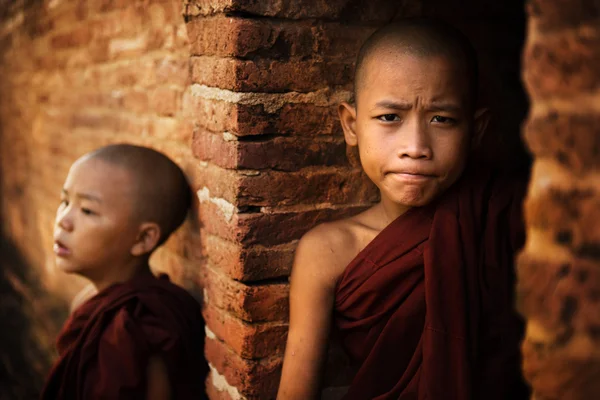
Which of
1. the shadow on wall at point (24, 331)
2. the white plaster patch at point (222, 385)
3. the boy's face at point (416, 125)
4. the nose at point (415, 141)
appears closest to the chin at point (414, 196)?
the boy's face at point (416, 125)

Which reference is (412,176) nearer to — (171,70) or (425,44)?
(425,44)

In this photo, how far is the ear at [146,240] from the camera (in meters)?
2.44

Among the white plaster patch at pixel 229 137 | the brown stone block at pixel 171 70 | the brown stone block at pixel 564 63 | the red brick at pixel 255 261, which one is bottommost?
the red brick at pixel 255 261

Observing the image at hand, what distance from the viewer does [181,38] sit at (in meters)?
2.42

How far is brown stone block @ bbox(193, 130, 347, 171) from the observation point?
1.91 meters

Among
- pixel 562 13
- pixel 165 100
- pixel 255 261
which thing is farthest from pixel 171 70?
pixel 562 13

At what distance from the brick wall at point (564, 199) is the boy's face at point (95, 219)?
1.80 meters

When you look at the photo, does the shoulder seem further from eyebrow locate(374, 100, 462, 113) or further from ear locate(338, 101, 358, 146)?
eyebrow locate(374, 100, 462, 113)

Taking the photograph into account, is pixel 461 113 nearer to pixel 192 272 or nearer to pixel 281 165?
pixel 281 165

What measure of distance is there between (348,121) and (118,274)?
128 centimetres

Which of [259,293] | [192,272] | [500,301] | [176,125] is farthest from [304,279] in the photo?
[176,125]

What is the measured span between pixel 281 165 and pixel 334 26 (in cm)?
51

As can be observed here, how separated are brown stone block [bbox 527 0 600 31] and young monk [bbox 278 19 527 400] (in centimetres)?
72

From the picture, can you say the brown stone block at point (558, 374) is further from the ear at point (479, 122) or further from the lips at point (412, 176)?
the ear at point (479, 122)
